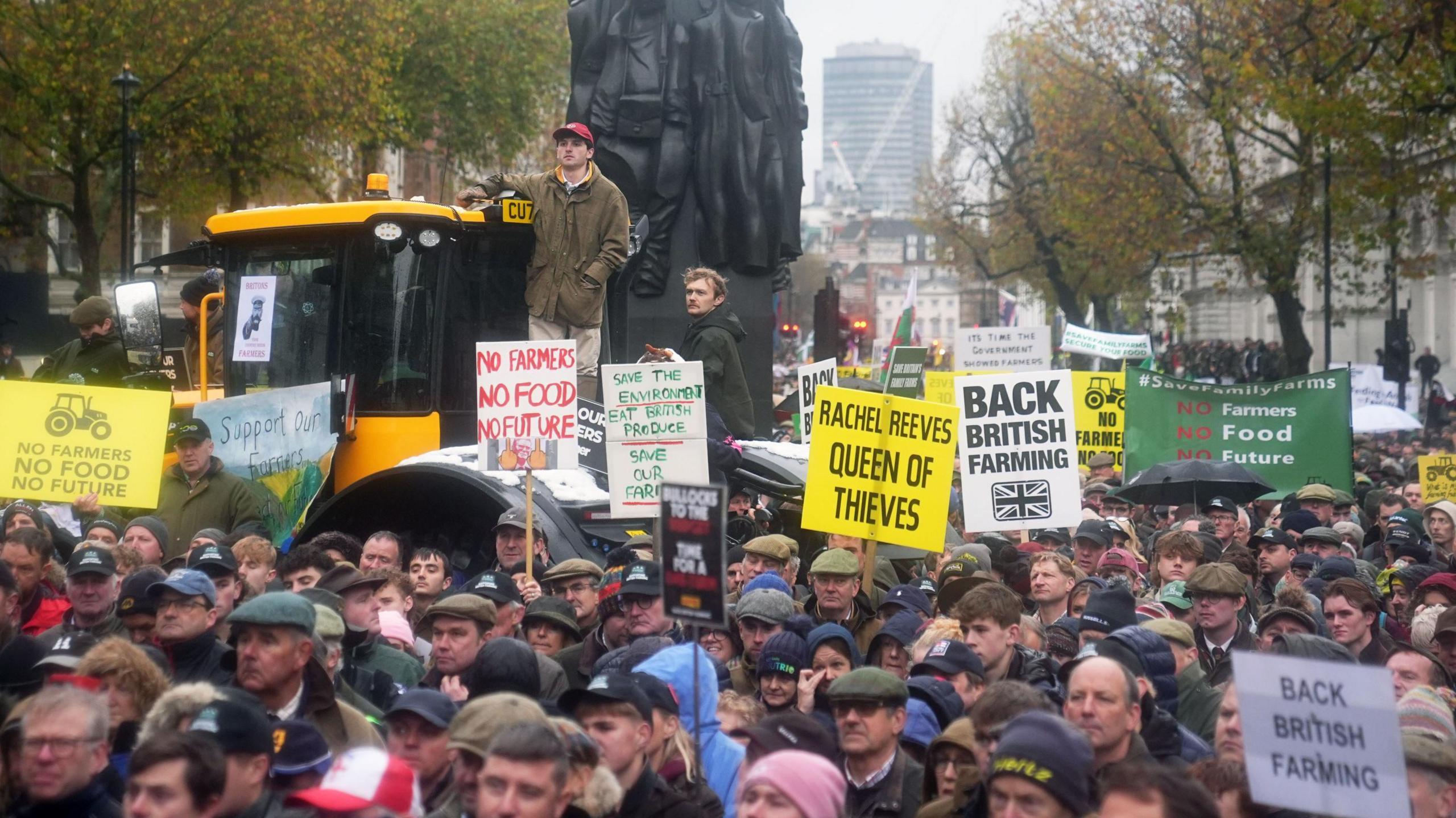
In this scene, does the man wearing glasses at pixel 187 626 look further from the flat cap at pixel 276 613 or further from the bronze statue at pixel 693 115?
the bronze statue at pixel 693 115

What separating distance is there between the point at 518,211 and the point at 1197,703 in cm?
627

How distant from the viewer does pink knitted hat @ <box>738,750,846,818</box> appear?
452cm

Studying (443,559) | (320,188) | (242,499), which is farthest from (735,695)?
(320,188)

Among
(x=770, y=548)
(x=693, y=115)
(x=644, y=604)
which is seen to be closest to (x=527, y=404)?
(x=770, y=548)

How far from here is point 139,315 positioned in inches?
425

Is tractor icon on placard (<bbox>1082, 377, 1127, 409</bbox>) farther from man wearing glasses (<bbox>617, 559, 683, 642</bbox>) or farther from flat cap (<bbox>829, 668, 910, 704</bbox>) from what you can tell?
flat cap (<bbox>829, 668, 910, 704</bbox>)

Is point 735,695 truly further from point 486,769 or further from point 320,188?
point 320,188

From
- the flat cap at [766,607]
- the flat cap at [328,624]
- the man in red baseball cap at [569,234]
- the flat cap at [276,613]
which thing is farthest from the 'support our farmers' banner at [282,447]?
the flat cap at [276,613]

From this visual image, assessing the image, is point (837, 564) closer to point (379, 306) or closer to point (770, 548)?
point (770, 548)

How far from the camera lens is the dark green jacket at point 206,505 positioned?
10750 mm

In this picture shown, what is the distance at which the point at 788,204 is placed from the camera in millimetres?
16625

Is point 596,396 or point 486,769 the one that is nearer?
point 486,769

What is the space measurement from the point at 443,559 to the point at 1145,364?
19.5 meters

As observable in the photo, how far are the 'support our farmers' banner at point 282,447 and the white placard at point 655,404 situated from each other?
2.30 m
